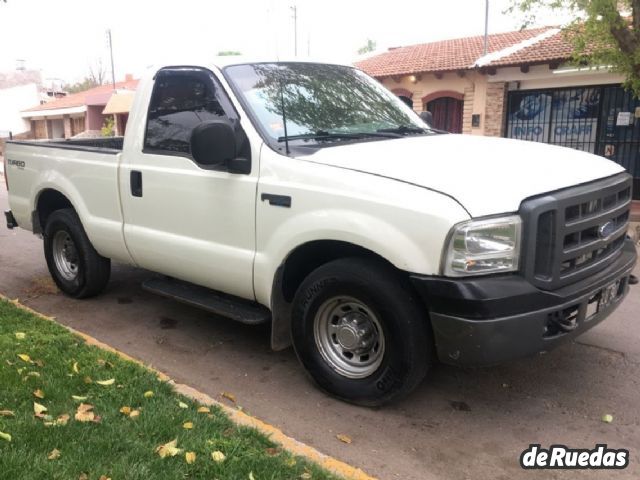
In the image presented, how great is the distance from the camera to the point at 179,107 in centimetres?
449

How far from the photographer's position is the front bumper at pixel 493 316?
297cm

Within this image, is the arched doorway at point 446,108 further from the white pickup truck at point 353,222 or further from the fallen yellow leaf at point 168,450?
the fallen yellow leaf at point 168,450

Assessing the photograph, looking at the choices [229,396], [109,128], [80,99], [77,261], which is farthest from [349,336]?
[80,99]

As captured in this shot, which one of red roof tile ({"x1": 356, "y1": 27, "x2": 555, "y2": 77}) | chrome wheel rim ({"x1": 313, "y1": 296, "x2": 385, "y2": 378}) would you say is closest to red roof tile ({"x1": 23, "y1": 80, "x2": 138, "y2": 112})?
red roof tile ({"x1": 356, "y1": 27, "x2": 555, "y2": 77})

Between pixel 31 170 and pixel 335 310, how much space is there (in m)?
3.76

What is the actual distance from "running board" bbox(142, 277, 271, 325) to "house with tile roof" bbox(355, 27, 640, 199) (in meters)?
9.73

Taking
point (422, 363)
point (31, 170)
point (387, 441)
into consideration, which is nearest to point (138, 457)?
point (387, 441)

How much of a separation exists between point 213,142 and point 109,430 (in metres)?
1.69

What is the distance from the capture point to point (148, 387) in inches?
144

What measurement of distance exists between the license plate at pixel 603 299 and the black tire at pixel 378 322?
3.12 feet

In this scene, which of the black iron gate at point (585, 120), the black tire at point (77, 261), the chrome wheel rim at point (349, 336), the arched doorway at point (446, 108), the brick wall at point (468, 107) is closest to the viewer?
the chrome wheel rim at point (349, 336)

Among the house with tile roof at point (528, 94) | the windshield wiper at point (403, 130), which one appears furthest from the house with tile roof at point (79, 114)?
the windshield wiper at point (403, 130)

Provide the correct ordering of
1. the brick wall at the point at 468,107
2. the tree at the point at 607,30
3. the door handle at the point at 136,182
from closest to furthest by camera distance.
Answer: the door handle at the point at 136,182 → the tree at the point at 607,30 → the brick wall at the point at 468,107

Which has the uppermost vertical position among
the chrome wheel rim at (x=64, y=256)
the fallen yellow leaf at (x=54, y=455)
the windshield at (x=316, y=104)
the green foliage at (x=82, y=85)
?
the green foliage at (x=82, y=85)
